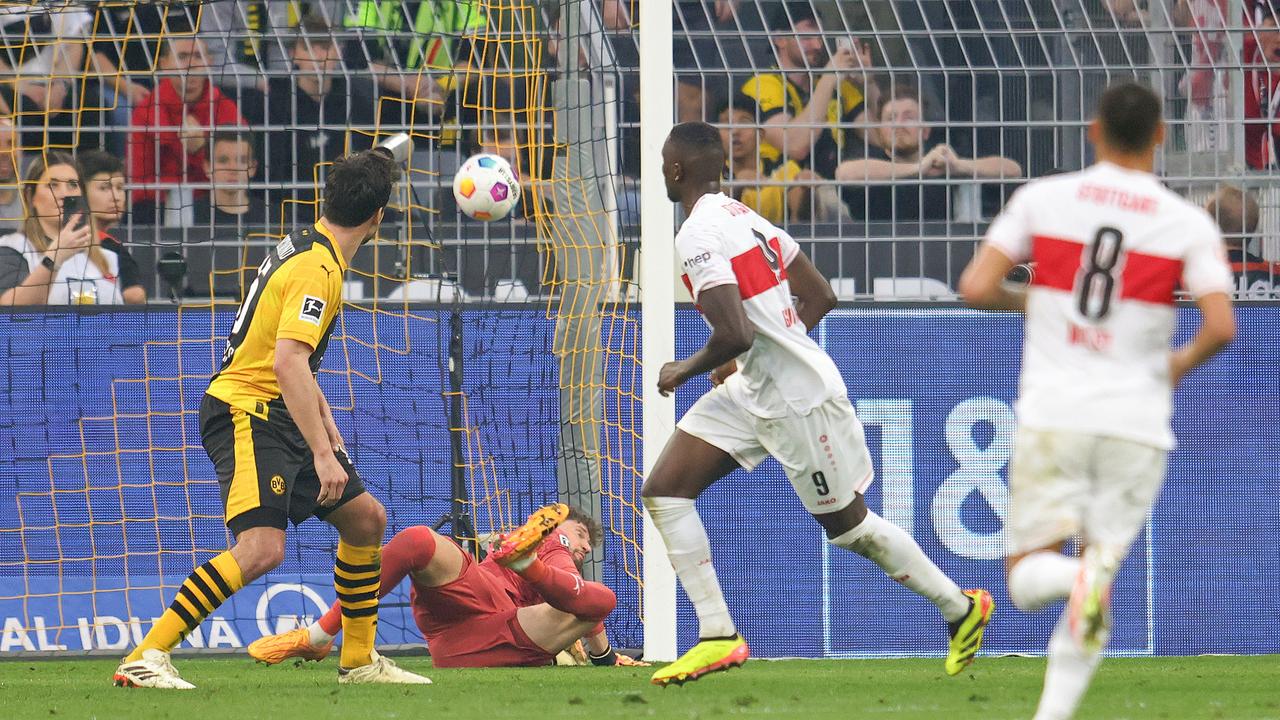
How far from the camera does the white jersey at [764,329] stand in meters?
6.08

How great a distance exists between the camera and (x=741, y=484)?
28.3ft

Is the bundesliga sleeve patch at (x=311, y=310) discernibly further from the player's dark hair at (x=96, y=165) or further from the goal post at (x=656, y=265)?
the player's dark hair at (x=96, y=165)

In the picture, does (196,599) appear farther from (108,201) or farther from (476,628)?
(108,201)

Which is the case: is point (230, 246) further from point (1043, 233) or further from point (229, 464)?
point (1043, 233)

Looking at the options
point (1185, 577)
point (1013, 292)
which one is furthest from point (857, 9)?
point (1013, 292)

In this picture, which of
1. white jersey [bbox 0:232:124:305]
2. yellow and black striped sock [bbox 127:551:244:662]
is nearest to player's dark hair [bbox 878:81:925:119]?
white jersey [bbox 0:232:124:305]

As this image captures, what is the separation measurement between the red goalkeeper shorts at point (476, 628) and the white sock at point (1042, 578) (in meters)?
3.58

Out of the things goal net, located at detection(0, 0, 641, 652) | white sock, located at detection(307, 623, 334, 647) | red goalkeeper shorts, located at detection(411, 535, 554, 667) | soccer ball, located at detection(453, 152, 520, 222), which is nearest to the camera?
white sock, located at detection(307, 623, 334, 647)

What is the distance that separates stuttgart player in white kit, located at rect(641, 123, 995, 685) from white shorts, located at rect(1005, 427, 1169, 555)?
6.12 feet

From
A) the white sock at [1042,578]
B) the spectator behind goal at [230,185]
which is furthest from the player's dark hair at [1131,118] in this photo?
the spectator behind goal at [230,185]

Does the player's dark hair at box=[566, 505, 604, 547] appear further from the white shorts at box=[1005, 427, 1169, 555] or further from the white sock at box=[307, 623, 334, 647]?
the white shorts at box=[1005, 427, 1169, 555]

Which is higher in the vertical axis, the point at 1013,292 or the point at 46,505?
the point at 1013,292

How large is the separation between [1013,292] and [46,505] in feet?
18.7

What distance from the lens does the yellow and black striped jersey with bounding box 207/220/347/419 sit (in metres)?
5.95
